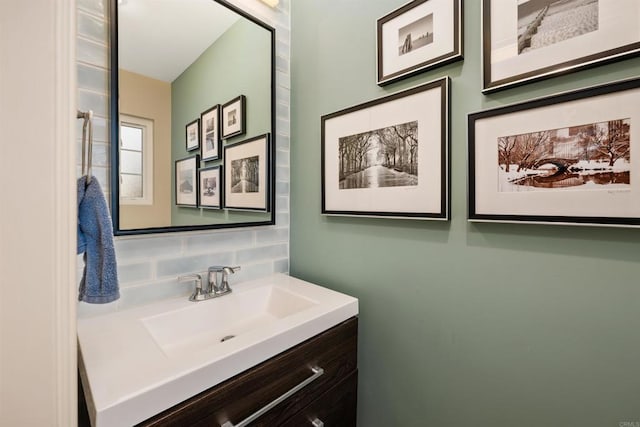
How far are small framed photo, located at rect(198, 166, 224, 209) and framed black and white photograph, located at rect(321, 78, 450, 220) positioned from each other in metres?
0.44

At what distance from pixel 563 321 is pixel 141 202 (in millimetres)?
1283

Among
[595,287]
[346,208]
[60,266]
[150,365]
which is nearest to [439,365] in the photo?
[595,287]

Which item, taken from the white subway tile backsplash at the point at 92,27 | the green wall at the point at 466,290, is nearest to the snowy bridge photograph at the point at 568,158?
the green wall at the point at 466,290

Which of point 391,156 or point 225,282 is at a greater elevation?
point 391,156

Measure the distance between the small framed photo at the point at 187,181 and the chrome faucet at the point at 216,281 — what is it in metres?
0.26

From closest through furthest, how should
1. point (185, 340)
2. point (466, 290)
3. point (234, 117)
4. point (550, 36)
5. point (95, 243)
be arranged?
point (95, 243) < point (550, 36) < point (466, 290) < point (185, 340) < point (234, 117)

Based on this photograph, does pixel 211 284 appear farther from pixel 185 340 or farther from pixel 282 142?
pixel 282 142

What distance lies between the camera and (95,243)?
58 centimetres

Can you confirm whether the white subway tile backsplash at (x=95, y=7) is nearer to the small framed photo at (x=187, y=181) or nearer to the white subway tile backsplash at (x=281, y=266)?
the small framed photo at (x=187, y=181)

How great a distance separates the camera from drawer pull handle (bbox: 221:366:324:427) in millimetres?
667

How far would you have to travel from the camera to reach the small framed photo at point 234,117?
1.16m

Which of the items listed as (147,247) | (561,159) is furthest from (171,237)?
(561,159)

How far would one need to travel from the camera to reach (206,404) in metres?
0.61

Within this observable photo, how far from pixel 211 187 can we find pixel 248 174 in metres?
0.18
